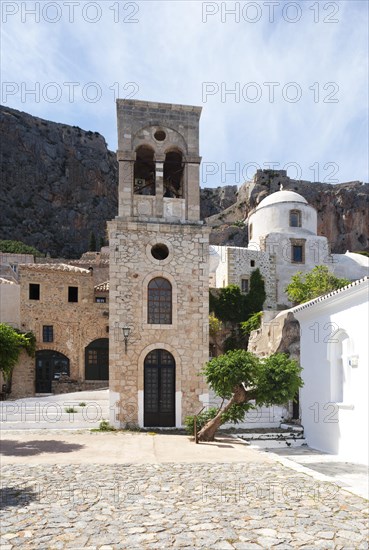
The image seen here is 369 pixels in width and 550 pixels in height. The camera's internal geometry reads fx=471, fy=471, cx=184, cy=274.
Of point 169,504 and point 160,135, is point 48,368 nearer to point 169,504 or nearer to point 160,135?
point 160,135

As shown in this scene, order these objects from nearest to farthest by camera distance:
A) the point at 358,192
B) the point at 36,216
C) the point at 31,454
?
the point at 31,454 < the point at 358,192 < the point at 36,216

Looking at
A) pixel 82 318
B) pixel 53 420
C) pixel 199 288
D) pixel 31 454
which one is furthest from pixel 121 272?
pixel 82 318

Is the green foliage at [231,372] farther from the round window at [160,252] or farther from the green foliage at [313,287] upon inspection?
the green foliage at [313,287]

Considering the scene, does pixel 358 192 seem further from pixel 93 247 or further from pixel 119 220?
pixel 119 220

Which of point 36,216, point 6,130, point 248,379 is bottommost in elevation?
point 248,379

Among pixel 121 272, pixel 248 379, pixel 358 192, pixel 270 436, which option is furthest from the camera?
pixel 358 192

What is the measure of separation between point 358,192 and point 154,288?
4668cm

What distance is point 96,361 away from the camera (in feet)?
93.8

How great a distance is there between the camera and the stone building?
27.4 meters

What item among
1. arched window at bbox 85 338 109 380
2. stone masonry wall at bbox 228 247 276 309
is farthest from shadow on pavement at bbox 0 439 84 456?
stone masonry wall at bbox 228 247 276 309

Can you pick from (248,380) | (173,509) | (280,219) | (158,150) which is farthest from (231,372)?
(280,219)

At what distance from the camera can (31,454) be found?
11.3m

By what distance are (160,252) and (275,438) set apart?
737cm

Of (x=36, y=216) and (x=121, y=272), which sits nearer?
(x=121, y=272)
